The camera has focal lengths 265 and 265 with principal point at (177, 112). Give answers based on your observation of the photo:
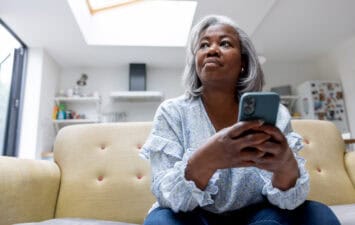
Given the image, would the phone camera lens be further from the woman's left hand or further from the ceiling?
the ceiling

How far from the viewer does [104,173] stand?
1.08 m

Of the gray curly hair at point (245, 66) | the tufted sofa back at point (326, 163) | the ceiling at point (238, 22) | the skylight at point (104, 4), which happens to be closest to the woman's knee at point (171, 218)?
the gray curly hair at point (245, 66)

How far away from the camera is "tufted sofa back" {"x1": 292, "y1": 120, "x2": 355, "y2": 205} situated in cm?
110

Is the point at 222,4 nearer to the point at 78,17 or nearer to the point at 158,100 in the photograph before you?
the point at 78,17

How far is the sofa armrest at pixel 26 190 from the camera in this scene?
81cm

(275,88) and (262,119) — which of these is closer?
(262,119)

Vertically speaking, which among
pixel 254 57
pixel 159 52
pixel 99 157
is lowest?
pixel 99 157

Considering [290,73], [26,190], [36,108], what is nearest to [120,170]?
[26,190]

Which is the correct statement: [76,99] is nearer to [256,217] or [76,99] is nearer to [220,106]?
[220,106]

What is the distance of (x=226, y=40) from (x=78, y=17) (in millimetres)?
2401

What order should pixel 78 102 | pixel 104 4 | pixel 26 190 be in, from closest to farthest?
pixel 26 190 < pixel 104 4 < pixel 78 102

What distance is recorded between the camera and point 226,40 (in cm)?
79

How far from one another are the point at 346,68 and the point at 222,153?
3803 mm

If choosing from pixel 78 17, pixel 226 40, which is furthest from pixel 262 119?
pixel 78 17
